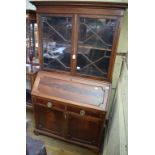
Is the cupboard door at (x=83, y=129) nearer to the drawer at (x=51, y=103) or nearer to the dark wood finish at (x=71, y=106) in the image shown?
the dark wood finish at (x=71, y=106)

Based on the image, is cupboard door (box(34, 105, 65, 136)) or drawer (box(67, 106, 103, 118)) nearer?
drawer (box(67, 106, 103, 118))

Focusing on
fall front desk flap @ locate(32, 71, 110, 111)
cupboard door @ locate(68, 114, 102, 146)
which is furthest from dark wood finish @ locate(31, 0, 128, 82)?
cupboard door @ locate(68, 114, 102, 146)

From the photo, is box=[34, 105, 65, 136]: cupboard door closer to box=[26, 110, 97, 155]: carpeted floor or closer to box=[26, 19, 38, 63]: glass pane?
box=[26, 110, 97, 155]: carpeted floor

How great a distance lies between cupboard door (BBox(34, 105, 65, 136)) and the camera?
2182 millimetres

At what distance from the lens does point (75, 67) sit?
6.93 ft

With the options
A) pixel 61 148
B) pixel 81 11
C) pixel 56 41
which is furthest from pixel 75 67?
pixel 61 148

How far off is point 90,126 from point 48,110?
1.92 ft

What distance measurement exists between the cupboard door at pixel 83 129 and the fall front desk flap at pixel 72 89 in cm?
21

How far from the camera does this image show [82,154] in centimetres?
215

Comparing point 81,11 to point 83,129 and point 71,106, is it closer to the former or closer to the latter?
point 71,106

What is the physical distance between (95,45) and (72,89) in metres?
0.60
